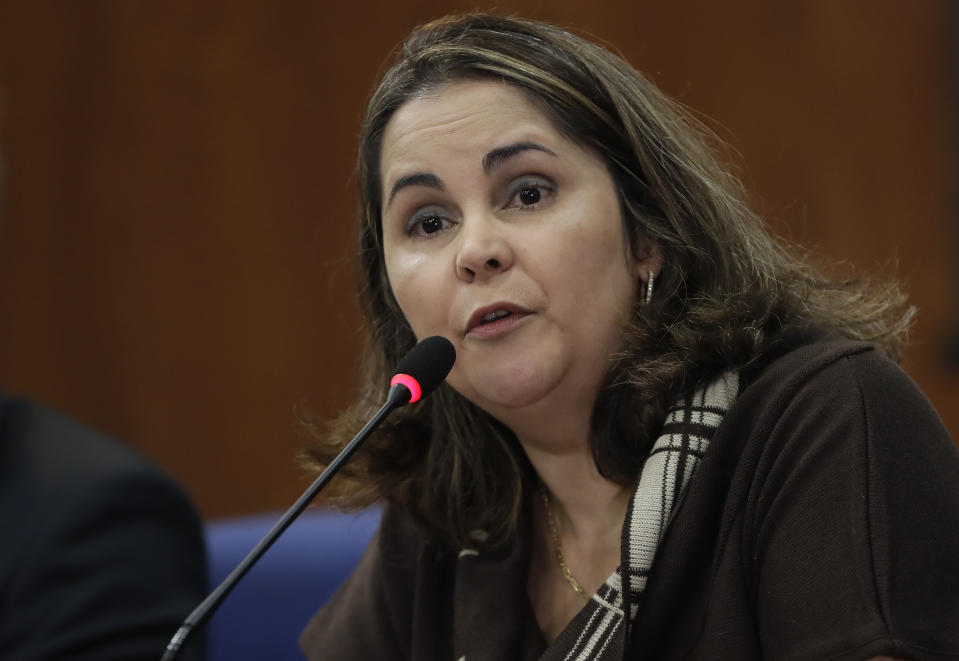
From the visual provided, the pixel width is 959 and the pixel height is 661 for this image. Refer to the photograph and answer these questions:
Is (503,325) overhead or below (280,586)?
overhead

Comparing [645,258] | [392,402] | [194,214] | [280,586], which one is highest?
[194,214]

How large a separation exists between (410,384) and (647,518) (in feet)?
1.02

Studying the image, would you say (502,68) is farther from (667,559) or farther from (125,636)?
(125,636)

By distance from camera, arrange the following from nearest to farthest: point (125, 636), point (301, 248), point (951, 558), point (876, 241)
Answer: point (951, 558), point (125, 636), point (876, 241), point (301, 248)

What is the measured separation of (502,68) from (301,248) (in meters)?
2.17

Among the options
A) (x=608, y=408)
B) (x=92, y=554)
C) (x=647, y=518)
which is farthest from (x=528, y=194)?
(x=92, y=554)

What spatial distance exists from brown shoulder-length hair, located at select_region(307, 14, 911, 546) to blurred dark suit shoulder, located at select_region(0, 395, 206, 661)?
1.25 ft

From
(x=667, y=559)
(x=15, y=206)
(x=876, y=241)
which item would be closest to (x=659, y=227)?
(x=667, y=559)

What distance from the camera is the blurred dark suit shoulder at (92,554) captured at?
172 centimetres

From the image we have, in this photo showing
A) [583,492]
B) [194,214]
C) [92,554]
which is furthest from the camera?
[194,214]

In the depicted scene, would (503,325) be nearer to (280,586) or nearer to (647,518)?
(647,518)

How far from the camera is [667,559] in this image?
1385 millimetres

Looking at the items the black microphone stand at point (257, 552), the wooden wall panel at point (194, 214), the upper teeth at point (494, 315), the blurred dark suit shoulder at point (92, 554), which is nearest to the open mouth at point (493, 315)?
the upper teeth at point (494, 315)

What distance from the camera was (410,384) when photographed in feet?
4.23
